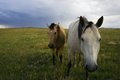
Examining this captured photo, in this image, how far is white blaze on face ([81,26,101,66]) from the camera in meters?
7.76

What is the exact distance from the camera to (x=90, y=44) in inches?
317

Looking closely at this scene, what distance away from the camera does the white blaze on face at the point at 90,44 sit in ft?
25.5

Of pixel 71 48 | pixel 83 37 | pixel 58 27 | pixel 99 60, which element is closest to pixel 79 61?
pixel 99 60

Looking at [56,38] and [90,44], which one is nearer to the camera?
[90,44]

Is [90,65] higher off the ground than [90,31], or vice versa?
[90,31]

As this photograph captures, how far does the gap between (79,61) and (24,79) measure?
459 cm

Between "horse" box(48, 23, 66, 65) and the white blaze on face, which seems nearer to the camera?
the white blaze on face

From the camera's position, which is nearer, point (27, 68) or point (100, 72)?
point (100, 72)

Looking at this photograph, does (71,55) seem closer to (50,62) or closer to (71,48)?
(71,48)

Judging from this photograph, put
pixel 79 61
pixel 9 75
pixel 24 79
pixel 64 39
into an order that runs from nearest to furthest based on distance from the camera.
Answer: pixel 24 79
pixel 9 75
pixel 79 61
pixel 64 39

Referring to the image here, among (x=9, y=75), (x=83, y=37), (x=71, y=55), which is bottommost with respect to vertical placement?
(x=9, y=75)

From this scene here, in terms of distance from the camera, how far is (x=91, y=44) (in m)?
8.05

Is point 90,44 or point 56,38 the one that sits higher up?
point 90,44

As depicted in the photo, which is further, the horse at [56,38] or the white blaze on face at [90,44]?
the horse at [56,38]
